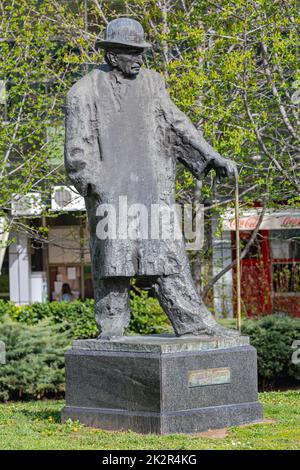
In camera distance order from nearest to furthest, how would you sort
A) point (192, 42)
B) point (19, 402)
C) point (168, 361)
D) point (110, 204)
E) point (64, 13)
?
point (168, 361) → point (110, 204) → point (19, 402) → point (192, 42) → point (64, 13)

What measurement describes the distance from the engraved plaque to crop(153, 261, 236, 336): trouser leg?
0.47m

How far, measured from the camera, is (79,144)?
Result: 8617mm

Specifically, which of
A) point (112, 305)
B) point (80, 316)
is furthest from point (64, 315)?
point (112, 305)

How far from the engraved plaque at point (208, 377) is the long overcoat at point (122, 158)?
3.04ft

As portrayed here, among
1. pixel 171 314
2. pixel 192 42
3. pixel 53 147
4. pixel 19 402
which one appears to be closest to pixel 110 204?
pixel 171 314

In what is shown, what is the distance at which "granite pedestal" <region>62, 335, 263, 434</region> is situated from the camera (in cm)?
807

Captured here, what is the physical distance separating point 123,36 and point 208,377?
286 centimetres

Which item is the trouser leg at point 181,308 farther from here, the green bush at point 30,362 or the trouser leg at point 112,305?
the green bush at point 30,362

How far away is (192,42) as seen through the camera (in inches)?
617

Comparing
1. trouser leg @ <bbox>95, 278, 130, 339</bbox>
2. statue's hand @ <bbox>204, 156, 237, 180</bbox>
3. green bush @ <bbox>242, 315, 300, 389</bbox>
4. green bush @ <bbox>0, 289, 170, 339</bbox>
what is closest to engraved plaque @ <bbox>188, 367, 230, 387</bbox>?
trouser leg @ <bbox>95, 278, 130, 339</bbox>

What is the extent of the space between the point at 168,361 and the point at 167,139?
2005mm

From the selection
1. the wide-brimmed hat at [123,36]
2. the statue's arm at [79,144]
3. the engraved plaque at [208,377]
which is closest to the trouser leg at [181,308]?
the engraved plaque at [208,377]

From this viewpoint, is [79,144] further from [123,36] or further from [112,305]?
[112,305]

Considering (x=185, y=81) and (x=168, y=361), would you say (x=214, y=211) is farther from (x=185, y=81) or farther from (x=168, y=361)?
(x=168, y=361)
